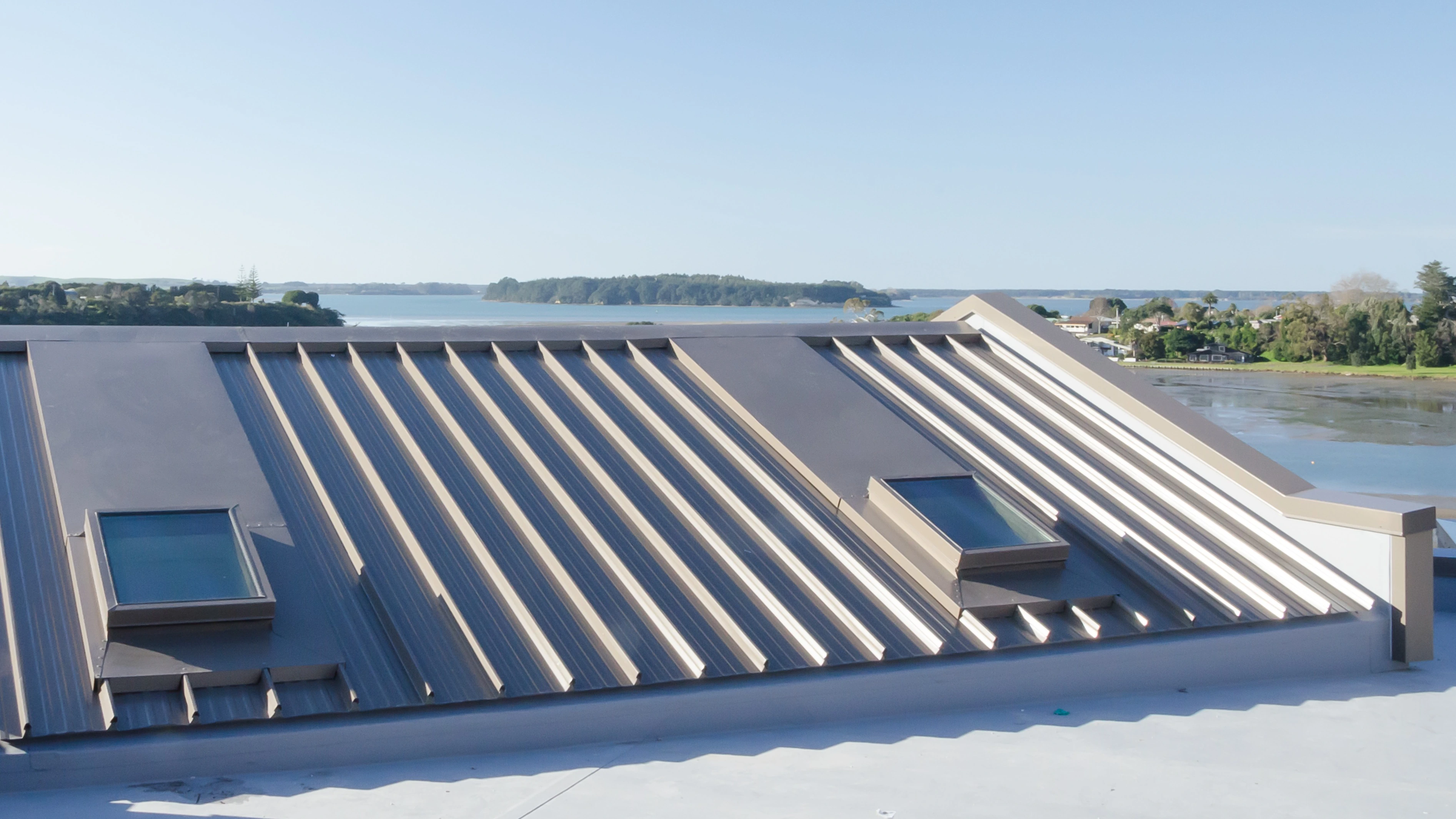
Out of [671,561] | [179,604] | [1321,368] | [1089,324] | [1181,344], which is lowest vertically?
[1321,368]

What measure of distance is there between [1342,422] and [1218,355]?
187 ft

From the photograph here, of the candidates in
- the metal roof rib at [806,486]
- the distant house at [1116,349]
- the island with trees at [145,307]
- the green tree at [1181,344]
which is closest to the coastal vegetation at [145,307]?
the island with trees at [145,307]

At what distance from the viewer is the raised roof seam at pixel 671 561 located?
8.13 meters

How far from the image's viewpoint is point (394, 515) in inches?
360

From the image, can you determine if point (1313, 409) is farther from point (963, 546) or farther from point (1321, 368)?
point (963, 546)

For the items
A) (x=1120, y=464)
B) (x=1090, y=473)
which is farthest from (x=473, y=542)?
A: (x=1120, y=464)

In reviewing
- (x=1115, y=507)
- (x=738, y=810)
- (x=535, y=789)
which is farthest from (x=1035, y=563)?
(x=535, y=789)

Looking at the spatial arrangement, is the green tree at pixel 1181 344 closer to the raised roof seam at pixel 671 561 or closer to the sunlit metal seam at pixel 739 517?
the sunlit metal seam at pixel 739 517

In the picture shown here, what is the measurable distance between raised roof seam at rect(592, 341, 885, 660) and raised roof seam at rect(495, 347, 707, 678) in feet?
3.11

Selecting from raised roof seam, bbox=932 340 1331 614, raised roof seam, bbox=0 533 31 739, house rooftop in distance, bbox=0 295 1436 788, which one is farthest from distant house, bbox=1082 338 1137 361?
raised roof seam, bbox=0 533 31 739

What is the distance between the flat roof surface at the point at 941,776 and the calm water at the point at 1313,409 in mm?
22817

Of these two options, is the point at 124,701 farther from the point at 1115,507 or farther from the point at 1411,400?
the point at 1411,400

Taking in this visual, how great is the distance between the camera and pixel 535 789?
→ 21.0ft

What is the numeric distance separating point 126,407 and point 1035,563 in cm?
829
